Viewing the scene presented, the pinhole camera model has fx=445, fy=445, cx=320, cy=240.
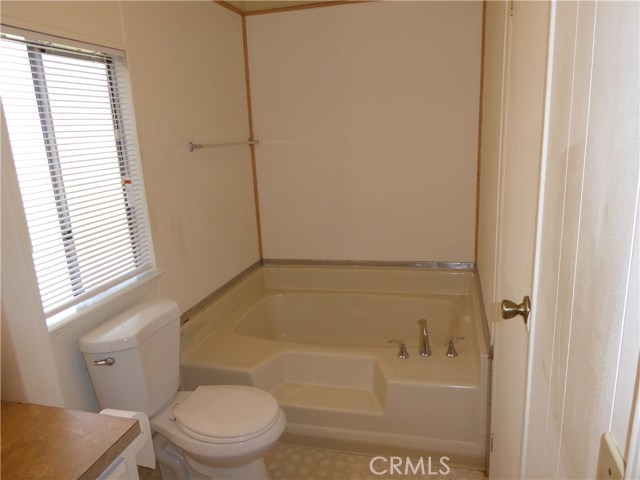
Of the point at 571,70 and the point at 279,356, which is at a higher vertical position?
the point at 571,70

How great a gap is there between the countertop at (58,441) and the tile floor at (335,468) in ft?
3.62

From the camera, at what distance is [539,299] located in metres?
0.91

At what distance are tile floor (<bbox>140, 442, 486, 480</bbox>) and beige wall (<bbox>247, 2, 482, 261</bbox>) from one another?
139 cm

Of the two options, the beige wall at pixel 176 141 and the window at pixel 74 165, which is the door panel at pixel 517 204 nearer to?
the beige wall at pixel 176 141

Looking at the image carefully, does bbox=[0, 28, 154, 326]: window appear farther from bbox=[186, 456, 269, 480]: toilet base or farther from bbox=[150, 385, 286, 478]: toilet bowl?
bbox=[186, 456, 269, 480]: toilet base

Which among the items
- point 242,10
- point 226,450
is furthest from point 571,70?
point 242,10

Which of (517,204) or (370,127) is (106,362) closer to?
(517,204)

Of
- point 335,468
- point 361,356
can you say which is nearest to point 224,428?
point 335,468

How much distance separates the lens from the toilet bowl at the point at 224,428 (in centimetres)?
169

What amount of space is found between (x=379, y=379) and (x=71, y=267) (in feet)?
4.89

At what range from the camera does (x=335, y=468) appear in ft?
6.97

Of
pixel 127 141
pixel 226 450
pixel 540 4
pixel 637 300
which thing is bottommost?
pixel 226 450

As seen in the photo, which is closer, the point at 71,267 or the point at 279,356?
the point at 71,267

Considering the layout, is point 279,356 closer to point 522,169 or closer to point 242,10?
point 522,169
